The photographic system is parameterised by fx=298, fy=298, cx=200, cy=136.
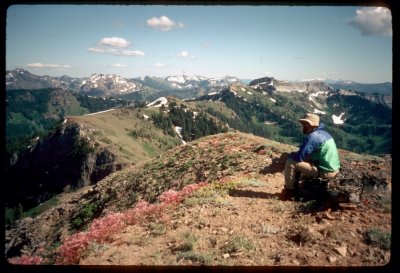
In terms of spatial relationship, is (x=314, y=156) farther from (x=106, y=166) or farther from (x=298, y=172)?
(x=106, y=166)

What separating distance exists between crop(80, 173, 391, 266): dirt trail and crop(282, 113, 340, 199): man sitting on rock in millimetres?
921

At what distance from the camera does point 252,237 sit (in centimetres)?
693

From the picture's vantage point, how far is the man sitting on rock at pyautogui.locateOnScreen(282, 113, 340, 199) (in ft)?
26.8

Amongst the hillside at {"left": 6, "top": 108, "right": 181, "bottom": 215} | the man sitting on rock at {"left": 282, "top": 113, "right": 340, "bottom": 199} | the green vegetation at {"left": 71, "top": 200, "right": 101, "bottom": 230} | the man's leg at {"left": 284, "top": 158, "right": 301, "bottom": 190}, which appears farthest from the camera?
the hillside at {"left": 6, "top": 108, "right": 181, "bottom": 215}

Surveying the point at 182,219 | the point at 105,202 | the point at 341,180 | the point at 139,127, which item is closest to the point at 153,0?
the point at 182,219

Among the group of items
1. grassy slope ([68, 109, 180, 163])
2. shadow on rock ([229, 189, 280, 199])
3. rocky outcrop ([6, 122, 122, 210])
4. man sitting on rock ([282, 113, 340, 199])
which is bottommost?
rocky outcrop ([6, 122, 122, 210])

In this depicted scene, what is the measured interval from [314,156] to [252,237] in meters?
3.05

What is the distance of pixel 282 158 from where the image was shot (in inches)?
563

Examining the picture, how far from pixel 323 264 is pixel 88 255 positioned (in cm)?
502

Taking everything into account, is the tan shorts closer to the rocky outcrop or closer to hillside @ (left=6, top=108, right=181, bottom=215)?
hillside @ (left=6, top=108, right=181, bottom=215)

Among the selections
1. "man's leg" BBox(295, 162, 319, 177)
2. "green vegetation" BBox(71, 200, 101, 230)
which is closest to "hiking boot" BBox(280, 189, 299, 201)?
"man's leg" BBox(295, 162, 319, 177)

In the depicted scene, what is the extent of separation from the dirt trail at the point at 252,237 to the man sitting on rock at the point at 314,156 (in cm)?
92

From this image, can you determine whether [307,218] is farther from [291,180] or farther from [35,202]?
[35,202]

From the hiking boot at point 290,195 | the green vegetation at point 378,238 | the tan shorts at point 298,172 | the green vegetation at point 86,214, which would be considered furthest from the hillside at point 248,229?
the green vegetation at point 86,214
